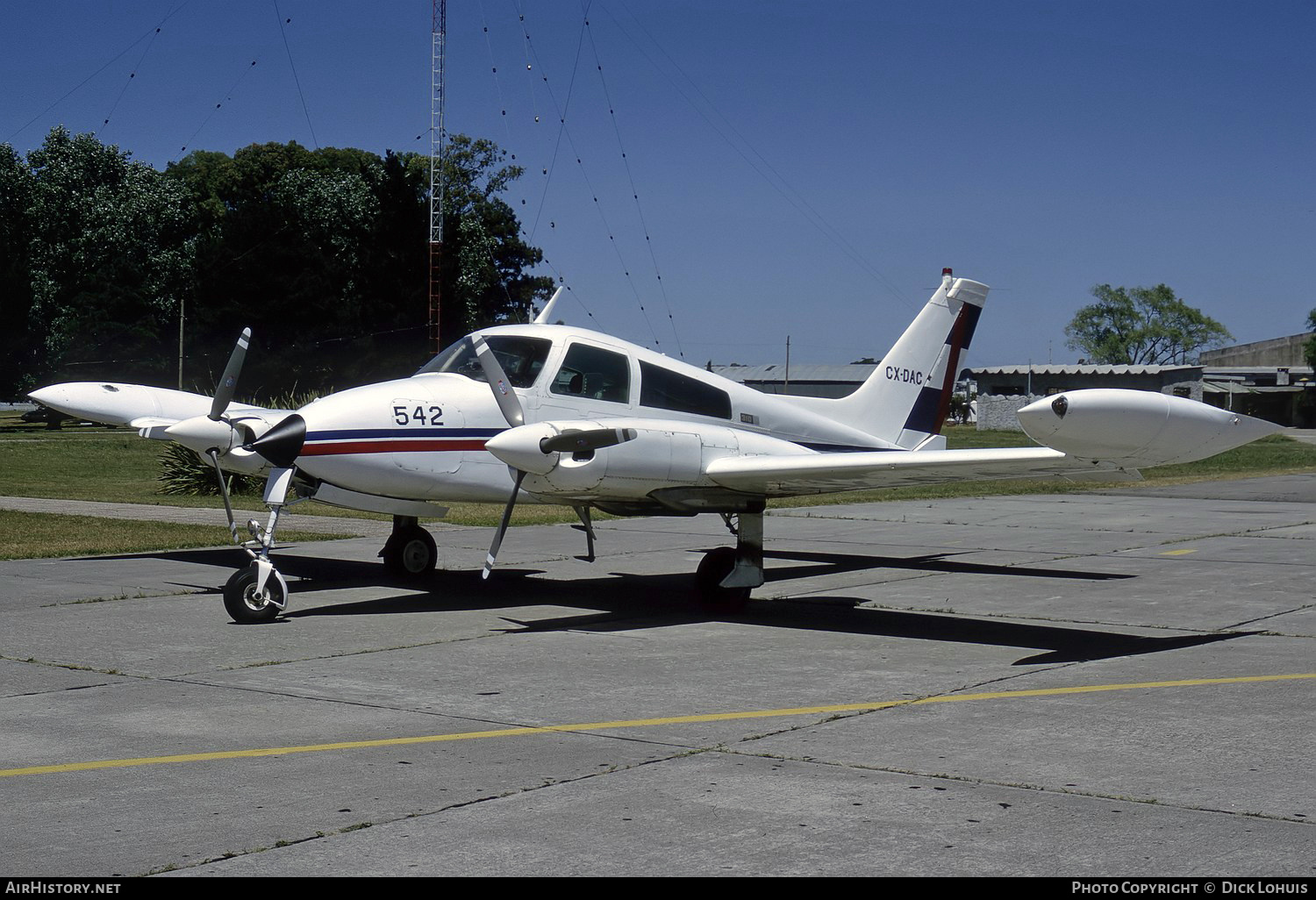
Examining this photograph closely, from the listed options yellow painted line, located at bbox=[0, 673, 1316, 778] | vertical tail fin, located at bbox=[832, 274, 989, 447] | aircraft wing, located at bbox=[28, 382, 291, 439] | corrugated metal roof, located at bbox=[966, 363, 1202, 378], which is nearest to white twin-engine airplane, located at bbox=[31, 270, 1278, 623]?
aircraft wing, located at bbox=[28, 382, 291, 439]

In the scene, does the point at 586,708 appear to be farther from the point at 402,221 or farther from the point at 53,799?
the point at 402,221

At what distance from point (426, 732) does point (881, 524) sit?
1576cm

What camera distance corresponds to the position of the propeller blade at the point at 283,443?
11266mm

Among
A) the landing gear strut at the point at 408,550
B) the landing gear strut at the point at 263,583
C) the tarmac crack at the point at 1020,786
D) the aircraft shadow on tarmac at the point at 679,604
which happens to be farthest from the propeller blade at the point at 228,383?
the tarmac crack at the point at 1020,786

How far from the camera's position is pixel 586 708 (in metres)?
8.01

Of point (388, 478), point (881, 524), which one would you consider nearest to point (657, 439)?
point (388, 478)

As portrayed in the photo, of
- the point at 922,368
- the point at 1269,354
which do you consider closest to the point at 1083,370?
the point at 1269,354

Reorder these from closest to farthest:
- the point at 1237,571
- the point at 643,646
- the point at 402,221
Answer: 1. the point at 643,646
2. the point at 1237,571
3. the point at 402,221

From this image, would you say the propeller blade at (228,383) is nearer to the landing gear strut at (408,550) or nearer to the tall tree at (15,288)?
the landing gear strut at (408,550)

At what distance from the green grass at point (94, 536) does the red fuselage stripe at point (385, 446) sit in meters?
6.64

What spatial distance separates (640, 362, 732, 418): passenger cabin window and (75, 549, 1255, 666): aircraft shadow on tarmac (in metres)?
2.02

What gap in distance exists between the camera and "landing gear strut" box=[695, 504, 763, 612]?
12336 mm

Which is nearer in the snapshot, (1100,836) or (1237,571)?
(1100,836)

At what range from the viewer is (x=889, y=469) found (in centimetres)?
1162
